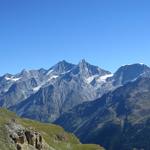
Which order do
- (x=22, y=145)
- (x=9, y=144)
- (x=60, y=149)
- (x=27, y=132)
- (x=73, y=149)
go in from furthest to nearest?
(x=73, y=149), (x=60, y=149), (x=27, y=132), (x=22, y=145), (x=9, y=144)

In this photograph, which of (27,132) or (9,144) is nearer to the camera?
(9,144)

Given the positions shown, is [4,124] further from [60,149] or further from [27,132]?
[60,149]

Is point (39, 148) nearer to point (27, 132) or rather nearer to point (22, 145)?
point (27, 132)

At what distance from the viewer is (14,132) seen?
298ft

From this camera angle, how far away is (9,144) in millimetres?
85062

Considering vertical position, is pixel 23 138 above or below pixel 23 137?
below

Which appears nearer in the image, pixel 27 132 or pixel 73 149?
pixel 27 132

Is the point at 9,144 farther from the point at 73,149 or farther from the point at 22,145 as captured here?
the point at 73,149

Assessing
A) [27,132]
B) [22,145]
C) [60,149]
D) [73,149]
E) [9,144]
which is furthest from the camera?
[73,149]

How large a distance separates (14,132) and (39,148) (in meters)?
14.1

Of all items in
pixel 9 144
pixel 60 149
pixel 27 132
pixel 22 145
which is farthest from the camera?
pixel 60 149

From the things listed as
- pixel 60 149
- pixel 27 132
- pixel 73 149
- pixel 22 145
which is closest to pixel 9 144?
pixel 22 145

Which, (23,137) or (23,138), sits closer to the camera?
(23,138)

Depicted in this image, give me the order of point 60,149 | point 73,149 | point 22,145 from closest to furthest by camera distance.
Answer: point 22,145 → point 60,149 → point 73,149
